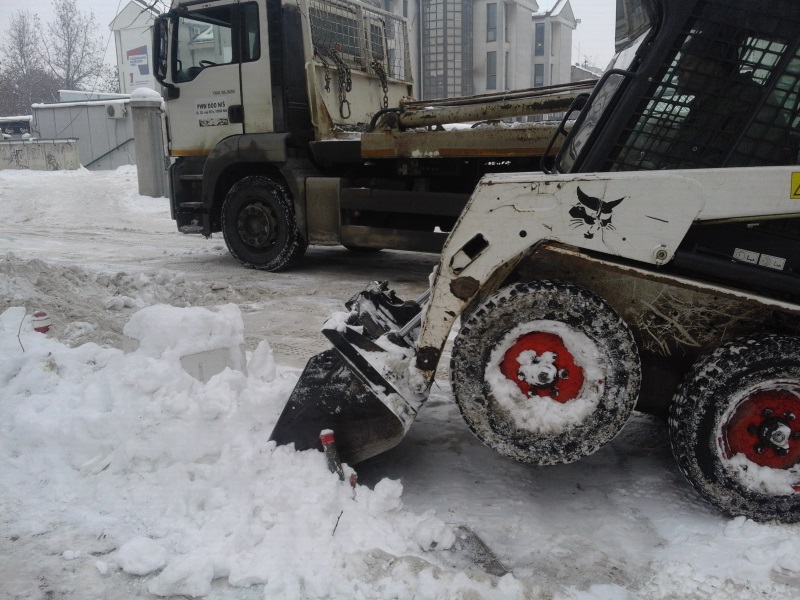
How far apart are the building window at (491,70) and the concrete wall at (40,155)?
2065cm

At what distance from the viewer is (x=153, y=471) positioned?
9.37ft

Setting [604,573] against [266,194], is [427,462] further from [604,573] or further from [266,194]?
[266,194]

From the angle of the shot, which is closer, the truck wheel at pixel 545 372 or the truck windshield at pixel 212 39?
the truck wheel at pixel 545 372

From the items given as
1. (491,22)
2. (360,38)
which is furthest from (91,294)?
(491,22)

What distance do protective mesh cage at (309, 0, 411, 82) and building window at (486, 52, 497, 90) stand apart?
26036 millimetres

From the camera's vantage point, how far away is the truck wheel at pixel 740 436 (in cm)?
252

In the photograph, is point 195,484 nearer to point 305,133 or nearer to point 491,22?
point 305,133

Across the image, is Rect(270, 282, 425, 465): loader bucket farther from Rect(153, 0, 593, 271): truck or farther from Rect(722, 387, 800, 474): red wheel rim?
Rect(153, 0, 593, 271): truck

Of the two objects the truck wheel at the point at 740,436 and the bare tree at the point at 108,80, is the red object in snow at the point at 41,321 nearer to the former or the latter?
the truck wheel at the point at 740,436

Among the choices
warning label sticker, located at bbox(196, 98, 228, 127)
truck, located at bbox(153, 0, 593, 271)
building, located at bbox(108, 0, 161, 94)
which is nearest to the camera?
truck, located at bbox(153, 0, 593, 271)

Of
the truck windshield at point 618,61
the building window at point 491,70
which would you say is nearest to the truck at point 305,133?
the truck windshield at point 618,61

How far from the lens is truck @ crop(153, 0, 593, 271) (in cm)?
679

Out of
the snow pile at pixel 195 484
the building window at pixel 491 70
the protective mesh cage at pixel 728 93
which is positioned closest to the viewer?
the snow pile at pixel 195 484

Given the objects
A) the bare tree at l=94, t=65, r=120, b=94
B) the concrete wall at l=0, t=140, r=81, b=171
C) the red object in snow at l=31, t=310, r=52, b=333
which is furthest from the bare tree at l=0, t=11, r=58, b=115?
the red object in snow at l=31, t=310, r=52, b=333
